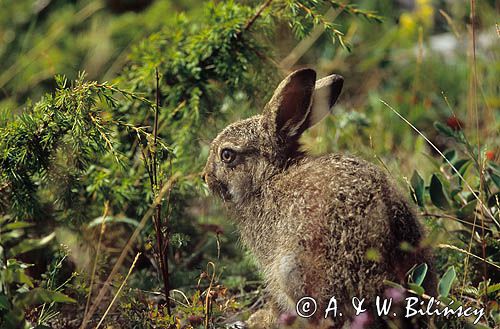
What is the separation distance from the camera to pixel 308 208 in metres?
3.90

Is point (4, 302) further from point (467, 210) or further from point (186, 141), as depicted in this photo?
point (467, 210)

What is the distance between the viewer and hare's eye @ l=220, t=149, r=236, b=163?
15.1ft

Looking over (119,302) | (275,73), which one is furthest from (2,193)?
(275,73)

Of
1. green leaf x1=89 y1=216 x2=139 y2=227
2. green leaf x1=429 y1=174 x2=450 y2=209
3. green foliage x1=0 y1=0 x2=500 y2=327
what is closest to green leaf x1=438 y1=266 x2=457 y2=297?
green foliage x1=0 y1=0 x2=500 y2=327

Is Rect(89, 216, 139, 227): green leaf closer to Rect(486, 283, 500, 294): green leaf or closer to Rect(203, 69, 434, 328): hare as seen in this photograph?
Rect(203, 69, 434, 328): hare

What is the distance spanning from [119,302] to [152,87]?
5.43 ft

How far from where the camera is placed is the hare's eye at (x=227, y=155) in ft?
15.1

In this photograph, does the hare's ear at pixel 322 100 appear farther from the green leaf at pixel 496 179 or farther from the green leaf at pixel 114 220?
the green leaf at pixel 114 220

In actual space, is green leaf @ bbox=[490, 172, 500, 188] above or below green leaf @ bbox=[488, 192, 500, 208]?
above

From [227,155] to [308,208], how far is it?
88cm

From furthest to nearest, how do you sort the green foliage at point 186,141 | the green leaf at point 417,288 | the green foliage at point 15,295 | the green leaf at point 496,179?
the green leaf at point 496,179, the green foliage at point 186,141, the green leaf at point 417,288, the green foliage at point 15,295

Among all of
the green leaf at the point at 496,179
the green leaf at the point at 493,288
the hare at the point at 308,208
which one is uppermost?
the hare at the point at 308,208

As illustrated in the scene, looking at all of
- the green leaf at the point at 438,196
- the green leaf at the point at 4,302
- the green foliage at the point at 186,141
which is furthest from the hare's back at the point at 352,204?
the green leaf at the point at 4,302

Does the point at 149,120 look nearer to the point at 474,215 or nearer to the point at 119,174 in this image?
the point at 119,174
